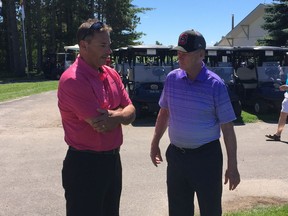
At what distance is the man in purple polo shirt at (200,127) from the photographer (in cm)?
299

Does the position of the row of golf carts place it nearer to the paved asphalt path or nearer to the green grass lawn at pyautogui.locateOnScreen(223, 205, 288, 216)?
the paved asphalt path

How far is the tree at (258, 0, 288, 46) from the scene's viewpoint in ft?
80.8

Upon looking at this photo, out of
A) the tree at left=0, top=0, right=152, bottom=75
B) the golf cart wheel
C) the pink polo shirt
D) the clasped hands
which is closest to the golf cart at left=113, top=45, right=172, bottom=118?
the golf cart wheel

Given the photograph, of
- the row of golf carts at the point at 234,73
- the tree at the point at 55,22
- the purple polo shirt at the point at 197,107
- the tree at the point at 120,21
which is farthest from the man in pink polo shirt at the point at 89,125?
the tree at the point at 120,21

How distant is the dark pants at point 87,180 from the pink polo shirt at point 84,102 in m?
0.07

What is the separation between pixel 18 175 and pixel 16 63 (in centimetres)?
3124

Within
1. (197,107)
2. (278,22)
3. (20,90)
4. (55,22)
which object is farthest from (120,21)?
(197,107)

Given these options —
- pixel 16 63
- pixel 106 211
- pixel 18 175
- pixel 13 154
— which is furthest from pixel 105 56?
pixel 16 63

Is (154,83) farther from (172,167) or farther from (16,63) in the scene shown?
(16,63)

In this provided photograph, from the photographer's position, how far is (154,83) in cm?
1103

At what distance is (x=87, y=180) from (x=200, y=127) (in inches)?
34.9

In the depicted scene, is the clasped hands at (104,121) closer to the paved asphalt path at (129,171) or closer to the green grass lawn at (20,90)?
the paved asphalt path at (129,171)

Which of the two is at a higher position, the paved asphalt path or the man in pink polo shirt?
the man in pink polo shirt

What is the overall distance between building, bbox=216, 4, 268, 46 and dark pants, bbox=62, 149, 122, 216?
37.4m
